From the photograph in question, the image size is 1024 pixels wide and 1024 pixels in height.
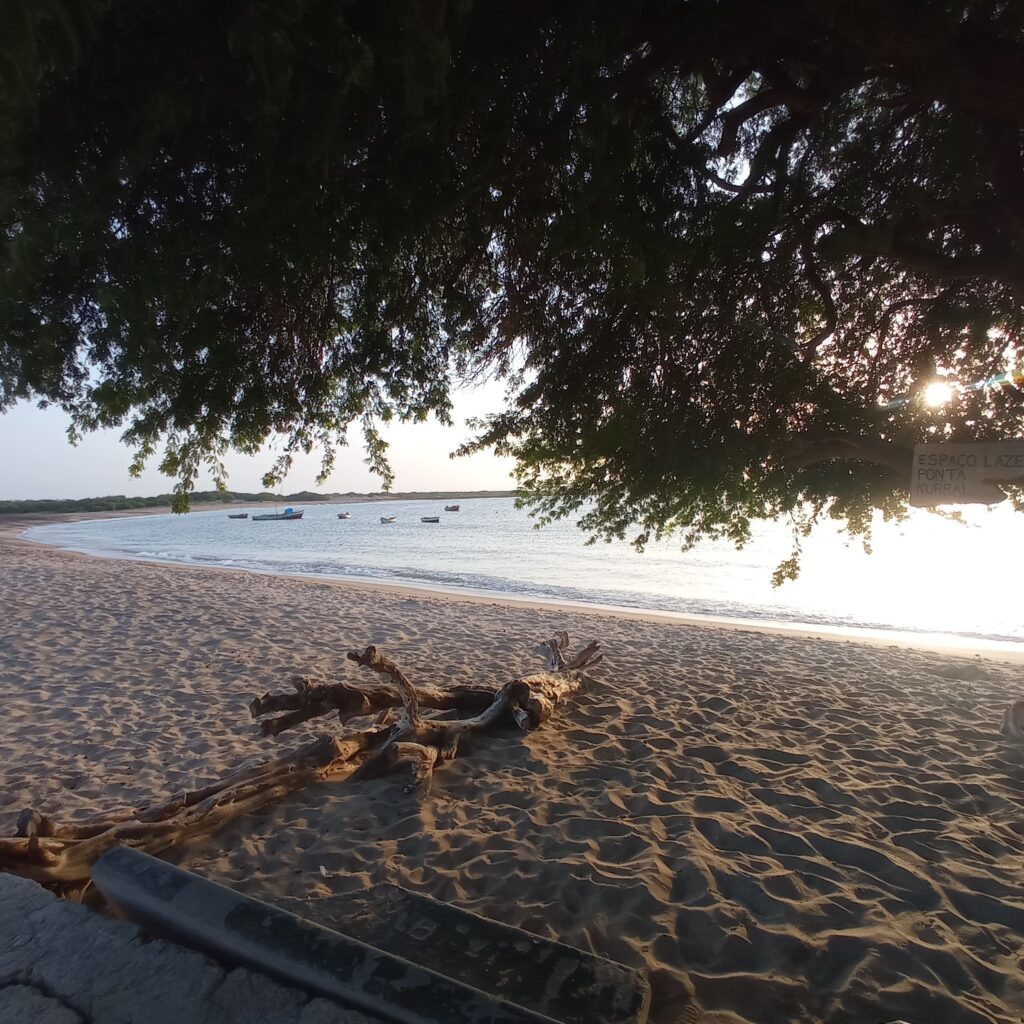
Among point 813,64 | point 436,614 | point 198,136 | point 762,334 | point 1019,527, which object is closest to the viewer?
point 198,136

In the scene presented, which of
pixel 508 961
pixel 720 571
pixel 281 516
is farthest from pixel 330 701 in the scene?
pixel 281 516

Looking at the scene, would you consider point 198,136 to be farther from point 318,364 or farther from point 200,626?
point 200,626

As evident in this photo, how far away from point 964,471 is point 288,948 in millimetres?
4145

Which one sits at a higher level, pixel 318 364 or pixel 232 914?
pixel 318 364

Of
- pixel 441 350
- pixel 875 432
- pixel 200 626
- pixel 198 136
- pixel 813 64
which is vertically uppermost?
pixel 813 64

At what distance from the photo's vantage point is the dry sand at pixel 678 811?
9.46 ft

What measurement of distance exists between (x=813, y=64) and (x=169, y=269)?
334 cm

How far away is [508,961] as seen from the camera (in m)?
2.35

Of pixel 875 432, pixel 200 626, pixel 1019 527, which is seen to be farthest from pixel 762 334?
pixel 1019 527

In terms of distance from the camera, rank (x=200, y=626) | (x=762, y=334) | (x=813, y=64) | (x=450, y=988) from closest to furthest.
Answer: (x=450, y=988) → (x=813, y=64) → (x=762, y=334) → (x=200, y=626)

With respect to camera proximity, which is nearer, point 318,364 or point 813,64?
point 813,64

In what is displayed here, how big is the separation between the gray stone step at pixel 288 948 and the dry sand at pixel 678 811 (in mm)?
885

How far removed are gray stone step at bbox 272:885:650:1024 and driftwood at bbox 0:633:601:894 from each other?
130cm

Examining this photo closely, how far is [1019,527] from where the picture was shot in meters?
46.5
